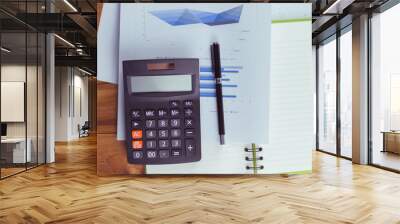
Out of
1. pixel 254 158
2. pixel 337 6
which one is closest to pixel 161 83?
pixel 254 158

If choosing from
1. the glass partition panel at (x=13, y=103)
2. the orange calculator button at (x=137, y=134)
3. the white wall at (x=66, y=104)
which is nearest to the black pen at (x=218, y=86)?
the orange calculator button at (x=137, y=134)

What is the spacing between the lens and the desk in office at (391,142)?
5574mm

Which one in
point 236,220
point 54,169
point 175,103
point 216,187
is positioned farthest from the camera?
point 54,169

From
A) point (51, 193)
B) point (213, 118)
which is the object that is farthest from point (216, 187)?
point (51, 193)

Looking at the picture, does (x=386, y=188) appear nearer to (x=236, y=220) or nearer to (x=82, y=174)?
(x=236, y=220)

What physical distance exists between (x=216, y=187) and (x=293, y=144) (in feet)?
2.96

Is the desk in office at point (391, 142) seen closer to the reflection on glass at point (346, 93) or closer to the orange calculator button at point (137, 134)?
the reflection on glass at point (346, 93)

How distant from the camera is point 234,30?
350cm

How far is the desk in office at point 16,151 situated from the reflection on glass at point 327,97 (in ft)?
17.8

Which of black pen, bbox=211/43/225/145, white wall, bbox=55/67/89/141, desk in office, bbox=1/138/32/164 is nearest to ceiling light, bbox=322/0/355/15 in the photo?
black pen, bbox=211/43/225/145

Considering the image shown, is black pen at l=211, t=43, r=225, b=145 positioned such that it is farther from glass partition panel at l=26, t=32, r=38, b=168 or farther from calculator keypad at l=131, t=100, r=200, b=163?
glass partition panel at l=26, t=32, r=38, b=168

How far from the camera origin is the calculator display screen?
10.1ft

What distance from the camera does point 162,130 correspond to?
123 inches

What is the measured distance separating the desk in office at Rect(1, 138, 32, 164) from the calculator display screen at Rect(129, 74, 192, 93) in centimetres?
279
